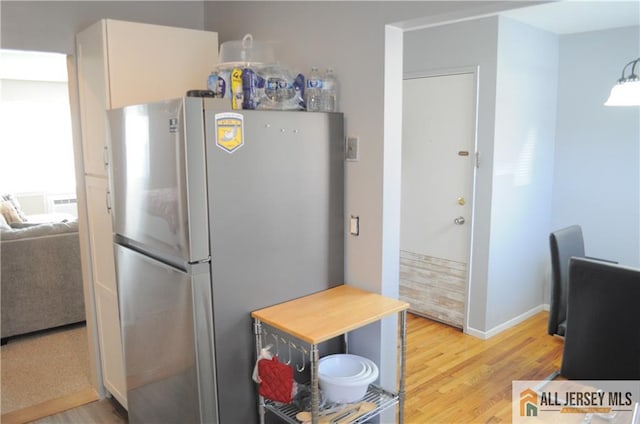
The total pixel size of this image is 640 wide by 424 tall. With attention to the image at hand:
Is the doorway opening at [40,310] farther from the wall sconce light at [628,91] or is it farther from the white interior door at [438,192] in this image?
the wall sconce light at [628,91]

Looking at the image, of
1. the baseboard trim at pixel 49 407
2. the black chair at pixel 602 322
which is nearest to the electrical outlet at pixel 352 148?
the black chair at pixel 602 322

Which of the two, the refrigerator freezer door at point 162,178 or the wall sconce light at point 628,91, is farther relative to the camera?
the wall sconce light at point 628,91

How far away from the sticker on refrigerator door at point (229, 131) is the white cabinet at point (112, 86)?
2.86ft

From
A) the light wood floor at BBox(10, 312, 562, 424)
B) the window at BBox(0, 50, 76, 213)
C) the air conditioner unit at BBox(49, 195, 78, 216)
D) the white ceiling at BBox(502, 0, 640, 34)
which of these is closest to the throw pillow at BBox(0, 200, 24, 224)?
the window at BBox(0, 50, 76, 213)

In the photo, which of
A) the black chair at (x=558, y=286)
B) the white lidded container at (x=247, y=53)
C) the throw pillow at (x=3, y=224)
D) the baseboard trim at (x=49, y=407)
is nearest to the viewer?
the white lidded container at (x=247, y=53)

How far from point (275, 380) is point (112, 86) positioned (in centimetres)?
158

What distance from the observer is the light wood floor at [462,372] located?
2.68m

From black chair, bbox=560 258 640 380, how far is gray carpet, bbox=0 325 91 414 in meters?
2.84

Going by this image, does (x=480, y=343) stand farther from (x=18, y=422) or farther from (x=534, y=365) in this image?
(x=18, y=422)

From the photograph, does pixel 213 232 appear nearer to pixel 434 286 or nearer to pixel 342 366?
pixel 342 366

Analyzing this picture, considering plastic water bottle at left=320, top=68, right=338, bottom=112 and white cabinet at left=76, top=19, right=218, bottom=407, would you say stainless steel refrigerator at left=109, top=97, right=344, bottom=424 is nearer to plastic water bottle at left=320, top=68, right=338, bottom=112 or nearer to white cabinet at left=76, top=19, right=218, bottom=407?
plastic water bottle at left=320, top=68, right=338, bottom=112

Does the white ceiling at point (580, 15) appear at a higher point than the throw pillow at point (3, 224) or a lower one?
higher

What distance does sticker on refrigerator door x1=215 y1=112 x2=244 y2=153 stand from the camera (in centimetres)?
174

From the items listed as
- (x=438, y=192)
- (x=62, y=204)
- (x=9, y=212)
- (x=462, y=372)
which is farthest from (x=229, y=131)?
(x=62, y=204)
